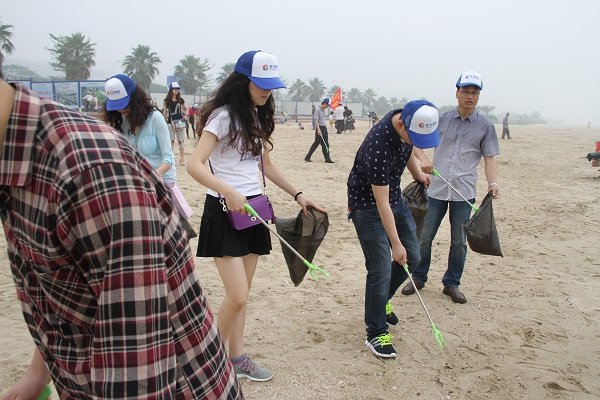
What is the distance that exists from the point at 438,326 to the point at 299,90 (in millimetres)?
100331

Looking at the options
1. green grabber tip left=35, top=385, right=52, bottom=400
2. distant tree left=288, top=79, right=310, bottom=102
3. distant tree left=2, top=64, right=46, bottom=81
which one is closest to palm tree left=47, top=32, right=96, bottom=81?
distant tree left=2, top=64, right=46, bottom=81

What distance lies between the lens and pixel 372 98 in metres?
124

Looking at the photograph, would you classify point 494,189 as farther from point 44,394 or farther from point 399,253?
point 44,394

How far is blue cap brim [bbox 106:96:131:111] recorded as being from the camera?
3.76 m

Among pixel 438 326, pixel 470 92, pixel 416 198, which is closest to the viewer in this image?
pixel 438 326

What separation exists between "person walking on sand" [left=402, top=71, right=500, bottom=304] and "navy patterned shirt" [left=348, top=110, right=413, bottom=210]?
115 cm

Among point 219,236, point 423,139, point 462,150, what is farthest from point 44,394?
point 462,150

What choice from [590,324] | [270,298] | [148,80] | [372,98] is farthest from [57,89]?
[372,98]

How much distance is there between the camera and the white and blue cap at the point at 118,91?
371 centimetres

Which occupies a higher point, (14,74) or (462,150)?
(14,74)

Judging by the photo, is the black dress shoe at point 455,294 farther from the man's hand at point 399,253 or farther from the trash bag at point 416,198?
the man's hand at point 399,253

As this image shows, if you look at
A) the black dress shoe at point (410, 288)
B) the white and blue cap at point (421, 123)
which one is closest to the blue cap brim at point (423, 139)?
the white and blue cap at point (421, 123)

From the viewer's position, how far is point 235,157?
281cm

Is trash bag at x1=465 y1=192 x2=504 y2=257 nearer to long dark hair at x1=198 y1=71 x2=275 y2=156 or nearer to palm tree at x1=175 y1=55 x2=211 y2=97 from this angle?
long dark hair at x1=198 y1=71 x2=275 y2=156
